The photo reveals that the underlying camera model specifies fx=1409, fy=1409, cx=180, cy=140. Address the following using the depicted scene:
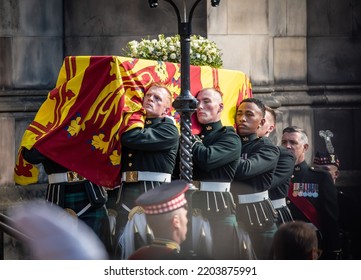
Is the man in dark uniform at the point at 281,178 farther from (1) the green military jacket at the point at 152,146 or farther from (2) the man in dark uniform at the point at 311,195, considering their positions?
(1) the green military jacket at the point at 152,146

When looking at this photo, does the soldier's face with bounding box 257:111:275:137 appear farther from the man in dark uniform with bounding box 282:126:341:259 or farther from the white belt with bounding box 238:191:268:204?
the white belt with bounding box 238:191:268:204

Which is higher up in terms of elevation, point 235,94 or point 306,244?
point 235,94

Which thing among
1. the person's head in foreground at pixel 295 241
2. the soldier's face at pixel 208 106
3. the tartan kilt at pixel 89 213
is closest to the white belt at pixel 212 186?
the soldier's face at pixel 208 106

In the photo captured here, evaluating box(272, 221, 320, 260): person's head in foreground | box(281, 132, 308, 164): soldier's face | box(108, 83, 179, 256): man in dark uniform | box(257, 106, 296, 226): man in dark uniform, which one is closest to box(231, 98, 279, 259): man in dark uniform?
box(257, 106, 296, 226): man in dark uniform

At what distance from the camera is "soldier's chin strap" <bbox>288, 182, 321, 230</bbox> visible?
46.2ft

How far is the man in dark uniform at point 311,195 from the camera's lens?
46.2 feet

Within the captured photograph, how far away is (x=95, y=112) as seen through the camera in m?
12.7

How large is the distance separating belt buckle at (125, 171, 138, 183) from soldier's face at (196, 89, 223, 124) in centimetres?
84

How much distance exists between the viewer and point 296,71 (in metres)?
18.2

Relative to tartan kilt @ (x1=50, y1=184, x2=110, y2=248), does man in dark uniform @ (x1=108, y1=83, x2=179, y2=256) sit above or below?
above

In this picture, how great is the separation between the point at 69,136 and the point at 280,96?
565 centimetres
